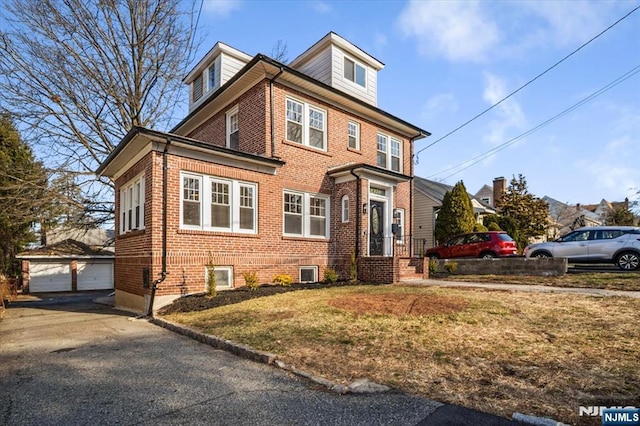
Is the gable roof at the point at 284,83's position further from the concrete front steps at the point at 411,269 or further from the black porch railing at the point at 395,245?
the concrete front steps at the point at 411,269

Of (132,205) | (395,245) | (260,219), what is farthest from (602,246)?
(132,205)

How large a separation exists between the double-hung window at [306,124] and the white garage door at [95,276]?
23.9 meters

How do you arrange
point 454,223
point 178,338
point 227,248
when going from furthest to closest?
1. point 454,223
2. point 227,248
3. point 178,338

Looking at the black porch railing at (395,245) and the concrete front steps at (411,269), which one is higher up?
the black porch railing at (395,245)

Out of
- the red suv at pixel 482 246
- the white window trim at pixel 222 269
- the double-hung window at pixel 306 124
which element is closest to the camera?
the white window trim at pixel 222 269

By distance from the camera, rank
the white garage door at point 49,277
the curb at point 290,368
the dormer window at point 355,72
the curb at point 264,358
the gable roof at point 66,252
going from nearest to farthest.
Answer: the curb at point 290,368 < the curb at point 264,358 < the dormer window at point 355,72 < the gable roof at point 66,252 < the white garage door at point 49,277

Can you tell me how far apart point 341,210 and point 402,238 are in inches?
178

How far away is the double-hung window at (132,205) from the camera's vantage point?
10703mm

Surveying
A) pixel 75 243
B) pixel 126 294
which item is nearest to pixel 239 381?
pixel 126 294

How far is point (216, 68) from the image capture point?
1638 cm

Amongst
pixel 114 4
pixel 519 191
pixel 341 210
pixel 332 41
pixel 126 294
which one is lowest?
pixel 126 294

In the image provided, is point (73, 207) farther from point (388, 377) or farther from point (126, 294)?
point (388, 377)

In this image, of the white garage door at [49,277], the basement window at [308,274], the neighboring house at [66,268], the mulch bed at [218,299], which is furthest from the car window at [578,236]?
the white garage door at [49,277]

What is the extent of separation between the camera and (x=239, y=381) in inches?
163
